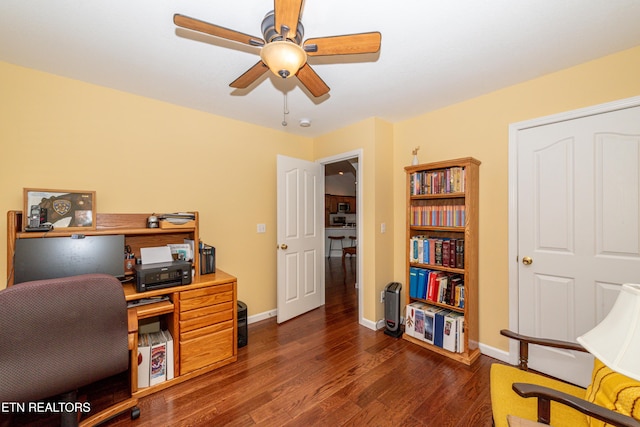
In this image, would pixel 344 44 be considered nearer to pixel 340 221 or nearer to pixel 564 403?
pixel 564 403

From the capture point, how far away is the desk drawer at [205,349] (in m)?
2.09

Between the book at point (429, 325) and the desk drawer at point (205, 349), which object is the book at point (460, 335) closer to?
the book at point (429, 325)

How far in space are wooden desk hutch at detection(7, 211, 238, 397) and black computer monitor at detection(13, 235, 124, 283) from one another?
5cm

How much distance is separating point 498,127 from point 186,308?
3.14m

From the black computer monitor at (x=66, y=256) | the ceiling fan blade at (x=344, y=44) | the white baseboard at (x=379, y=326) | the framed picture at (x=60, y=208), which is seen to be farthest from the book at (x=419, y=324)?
the framed picture at (x=60, y=208)

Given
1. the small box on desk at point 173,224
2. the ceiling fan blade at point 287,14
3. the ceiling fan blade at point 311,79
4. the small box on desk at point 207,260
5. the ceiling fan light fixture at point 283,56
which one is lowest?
the small box on desk at point 207,260

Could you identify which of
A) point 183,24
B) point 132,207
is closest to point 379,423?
point 183,24

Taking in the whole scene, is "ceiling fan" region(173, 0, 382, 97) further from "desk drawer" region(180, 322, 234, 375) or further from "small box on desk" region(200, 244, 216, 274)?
"desk drawer" region(180, 322, 234, 375)

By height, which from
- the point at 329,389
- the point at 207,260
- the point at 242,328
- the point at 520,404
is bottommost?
the point at 329,389

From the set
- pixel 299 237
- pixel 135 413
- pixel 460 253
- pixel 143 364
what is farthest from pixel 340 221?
pixel 135 413

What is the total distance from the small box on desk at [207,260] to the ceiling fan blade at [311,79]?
1773 mm

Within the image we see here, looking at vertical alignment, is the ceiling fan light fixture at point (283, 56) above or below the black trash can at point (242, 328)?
above

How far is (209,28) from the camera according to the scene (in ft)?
3.99

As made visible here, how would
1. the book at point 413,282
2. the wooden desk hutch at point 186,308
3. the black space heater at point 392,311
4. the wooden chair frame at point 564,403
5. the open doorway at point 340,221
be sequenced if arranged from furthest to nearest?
the open doorway at point 340,221
the black space heater at point 392,311
the book at point 413,282
the wooden desk hutch at point 186,308
the wooden chair frame at point 564,403
